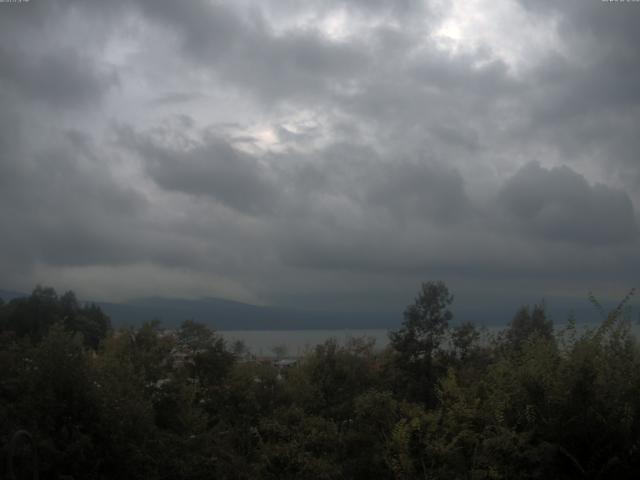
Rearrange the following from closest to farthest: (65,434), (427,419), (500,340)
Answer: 1. (65,434)
2. (427,419)
3. (500,340)

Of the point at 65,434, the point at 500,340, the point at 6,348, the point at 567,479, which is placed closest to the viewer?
the point at 567,479

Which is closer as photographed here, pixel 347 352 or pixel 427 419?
pixel 427 419

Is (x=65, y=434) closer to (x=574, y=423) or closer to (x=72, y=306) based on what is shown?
(x=574, y=423)

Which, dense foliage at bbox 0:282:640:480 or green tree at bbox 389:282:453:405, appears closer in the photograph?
dense foliage at bbox 0:282:640:480

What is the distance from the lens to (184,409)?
2173 cm

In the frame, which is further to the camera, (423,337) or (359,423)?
(423,337)

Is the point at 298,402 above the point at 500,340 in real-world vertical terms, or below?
below

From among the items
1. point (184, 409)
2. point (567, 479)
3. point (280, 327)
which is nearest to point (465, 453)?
point (567, 479)

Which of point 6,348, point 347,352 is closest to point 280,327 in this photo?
point 347,352

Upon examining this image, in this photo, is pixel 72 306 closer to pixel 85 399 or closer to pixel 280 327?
pixel 85 399

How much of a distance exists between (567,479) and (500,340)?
1453 centimetres

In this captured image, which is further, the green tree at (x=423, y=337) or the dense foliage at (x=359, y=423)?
the green tree at (x=423, y=337)

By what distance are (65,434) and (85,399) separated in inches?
34.6

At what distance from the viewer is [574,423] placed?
12469mm
